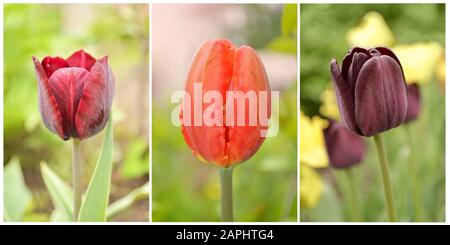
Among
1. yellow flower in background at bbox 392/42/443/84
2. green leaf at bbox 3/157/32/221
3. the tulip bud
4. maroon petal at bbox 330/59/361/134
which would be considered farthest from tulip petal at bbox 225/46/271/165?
green leaf at bbox 3/157/32/221

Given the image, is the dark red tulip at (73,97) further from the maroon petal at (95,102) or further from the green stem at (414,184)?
the green stem at (414,184)

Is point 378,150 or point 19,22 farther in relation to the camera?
point 19,22

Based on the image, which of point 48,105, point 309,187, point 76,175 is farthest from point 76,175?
point 309,187

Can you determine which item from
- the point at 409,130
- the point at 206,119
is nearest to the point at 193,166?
the point at 206,119

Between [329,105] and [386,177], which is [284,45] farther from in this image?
[386,177]
